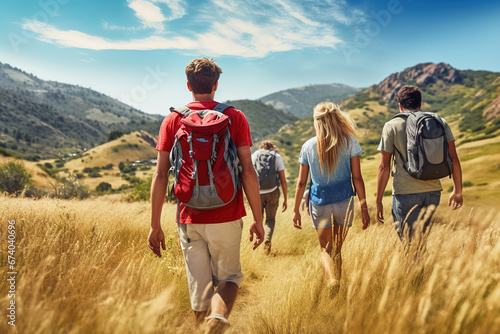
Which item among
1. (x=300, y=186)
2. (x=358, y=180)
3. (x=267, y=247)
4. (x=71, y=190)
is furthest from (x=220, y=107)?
(x=71, y=190)

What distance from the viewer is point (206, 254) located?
2.35 m

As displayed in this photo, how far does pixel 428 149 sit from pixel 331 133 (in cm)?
102

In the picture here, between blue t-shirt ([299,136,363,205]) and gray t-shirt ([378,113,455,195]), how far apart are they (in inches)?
17.1

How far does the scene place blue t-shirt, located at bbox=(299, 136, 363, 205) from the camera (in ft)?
10.7

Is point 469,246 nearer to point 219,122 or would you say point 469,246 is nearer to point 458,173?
point 458,173

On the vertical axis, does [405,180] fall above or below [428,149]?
below

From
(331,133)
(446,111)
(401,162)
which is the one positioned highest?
(446,111)

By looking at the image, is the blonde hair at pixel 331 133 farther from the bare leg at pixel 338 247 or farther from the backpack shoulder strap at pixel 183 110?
the backpack shoulder strap at pixel 183 110

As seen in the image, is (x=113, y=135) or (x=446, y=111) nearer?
(x=446, y=111)

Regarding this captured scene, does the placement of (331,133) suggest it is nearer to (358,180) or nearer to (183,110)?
(358,180)

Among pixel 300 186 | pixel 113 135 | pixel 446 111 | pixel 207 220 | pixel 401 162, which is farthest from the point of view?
pixel 113 135

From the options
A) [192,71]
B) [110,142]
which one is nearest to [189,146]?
[192,71]

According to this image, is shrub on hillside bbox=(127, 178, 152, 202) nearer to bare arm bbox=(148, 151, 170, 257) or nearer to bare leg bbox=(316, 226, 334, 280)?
bare leg bbox=(316, 226, 334, 280)

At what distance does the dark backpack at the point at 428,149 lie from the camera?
124 inches
